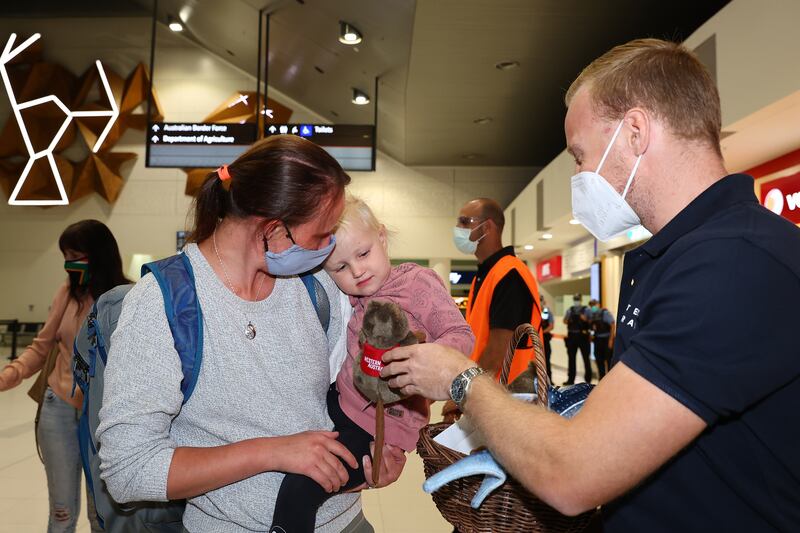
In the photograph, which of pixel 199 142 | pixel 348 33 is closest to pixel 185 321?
pixel 199 142

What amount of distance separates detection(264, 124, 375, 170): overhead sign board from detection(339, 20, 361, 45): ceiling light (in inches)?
60.4

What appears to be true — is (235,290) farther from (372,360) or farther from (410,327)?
(410,327)

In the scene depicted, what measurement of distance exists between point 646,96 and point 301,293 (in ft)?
2.86

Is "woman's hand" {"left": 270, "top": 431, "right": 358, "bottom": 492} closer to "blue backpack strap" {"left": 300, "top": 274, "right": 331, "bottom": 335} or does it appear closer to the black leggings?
the black leggings

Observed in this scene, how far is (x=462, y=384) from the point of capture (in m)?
1.15

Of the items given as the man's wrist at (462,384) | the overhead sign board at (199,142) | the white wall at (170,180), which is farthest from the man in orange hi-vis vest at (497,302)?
the white wall at (170,180)

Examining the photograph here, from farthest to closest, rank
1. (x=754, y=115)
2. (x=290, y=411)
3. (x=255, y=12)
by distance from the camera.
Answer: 1. (x=255, y=12)
2. (x=754, y=115)
3. (x=290, y=411)

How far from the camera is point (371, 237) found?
1770 mm

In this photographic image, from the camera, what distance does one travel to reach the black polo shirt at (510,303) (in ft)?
10.1

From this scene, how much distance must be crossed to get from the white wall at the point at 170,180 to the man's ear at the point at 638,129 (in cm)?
1326

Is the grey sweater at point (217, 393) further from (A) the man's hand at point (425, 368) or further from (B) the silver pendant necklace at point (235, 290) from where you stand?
(A) the man's hand at point (425, 368)

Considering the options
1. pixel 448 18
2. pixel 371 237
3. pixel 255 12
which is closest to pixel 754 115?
pixel 448 18

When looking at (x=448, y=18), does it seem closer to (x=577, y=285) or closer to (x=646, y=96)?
(x=646, y=96)

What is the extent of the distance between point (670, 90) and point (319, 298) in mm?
906
